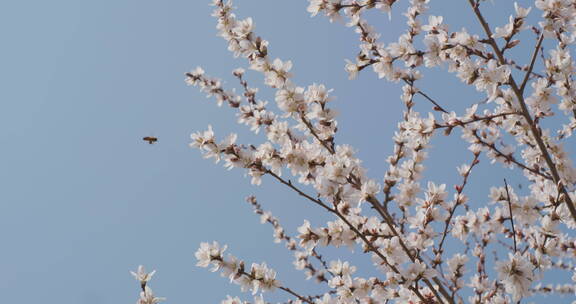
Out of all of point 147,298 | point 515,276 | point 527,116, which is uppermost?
point 527,116

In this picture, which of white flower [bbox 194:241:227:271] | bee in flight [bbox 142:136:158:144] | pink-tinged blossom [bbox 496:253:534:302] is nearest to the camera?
pink-tinged blossom [bbox 496:253:534:302]

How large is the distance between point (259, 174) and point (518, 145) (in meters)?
3.10

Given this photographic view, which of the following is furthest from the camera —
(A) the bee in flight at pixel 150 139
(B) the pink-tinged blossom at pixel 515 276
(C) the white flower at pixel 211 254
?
(A) the bee in flight at pixel 150 139

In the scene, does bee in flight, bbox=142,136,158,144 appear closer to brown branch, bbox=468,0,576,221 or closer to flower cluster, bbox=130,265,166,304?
flower cluster, bbox=130,265,166,304

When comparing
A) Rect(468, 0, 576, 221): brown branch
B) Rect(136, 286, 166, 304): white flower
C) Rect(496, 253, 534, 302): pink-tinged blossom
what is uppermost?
Rect(468, 0, 576, 221): brown branch

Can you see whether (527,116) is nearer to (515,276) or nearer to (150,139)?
(515,276)

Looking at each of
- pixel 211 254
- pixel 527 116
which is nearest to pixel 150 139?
pixel 211 254

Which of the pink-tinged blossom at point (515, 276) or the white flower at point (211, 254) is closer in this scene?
the pink-tinged blossom at point (515, 276)

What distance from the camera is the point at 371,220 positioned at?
3779 mm

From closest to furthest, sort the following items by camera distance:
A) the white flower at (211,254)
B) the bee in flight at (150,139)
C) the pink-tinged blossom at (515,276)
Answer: the pink-tinged blossom at (515,276) < the white flower at (211,254) < the bee in flight at (150,139)

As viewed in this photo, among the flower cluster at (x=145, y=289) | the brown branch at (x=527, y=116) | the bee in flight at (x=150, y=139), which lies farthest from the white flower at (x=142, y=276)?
the brown branch at (x=527, y=116)

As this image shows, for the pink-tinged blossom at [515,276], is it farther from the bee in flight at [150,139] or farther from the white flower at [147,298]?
the bee in flight at [150,139]

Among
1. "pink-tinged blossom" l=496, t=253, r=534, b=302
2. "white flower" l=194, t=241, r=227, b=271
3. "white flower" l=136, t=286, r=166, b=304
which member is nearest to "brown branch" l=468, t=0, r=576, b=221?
"pink-tinged blossom" l=496, t=253, r=534, b=302

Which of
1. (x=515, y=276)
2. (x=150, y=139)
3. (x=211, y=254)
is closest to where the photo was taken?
(x=515, y=276)
